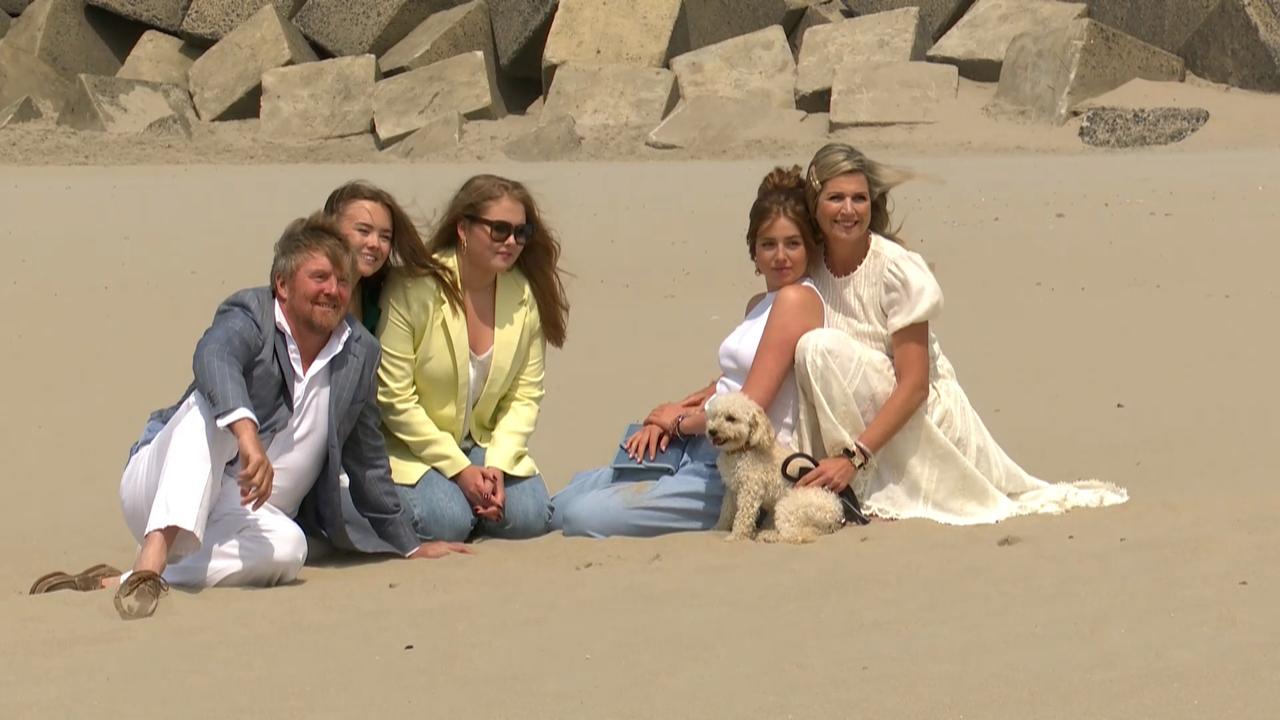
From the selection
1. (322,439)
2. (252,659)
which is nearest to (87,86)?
(322,439)

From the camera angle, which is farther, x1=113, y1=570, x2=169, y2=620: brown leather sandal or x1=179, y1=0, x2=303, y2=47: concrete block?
x1=179, y1=0, x2=303, y2=47: concrete block

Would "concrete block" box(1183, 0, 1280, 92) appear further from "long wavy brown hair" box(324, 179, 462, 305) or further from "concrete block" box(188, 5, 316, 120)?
"long wavy brown hair" box(324, 179, 462, 305)

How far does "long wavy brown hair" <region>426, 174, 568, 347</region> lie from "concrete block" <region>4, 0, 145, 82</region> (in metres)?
13.0

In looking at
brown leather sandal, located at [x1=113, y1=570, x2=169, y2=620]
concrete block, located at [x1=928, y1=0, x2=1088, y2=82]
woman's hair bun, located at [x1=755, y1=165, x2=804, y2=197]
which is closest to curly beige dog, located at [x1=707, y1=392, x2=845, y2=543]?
woman's hair bun, located at [x1=755, y1=165, x2=804, y2=197]

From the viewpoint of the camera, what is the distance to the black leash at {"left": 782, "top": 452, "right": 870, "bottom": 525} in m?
5.29

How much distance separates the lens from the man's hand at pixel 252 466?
15.4ft

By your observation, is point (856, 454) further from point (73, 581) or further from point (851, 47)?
point (851, 47)

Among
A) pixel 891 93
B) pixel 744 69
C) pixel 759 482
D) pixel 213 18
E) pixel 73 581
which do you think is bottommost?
pixel 73 581

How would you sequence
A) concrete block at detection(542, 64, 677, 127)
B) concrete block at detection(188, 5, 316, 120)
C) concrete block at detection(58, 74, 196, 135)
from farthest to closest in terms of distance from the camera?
concrete block at detection(188, 5, 316, 120), concrete block at detection(58, 74, 196, 135), concrete block at detection(542, 64, 677, 127)

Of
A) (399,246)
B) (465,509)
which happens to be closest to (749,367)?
(465,509)

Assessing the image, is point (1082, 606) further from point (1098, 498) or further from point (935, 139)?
point (935, 139)

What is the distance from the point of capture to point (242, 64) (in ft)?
55.3

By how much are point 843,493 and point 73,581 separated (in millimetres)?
2229

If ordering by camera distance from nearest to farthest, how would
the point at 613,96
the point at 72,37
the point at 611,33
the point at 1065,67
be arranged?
the point at 1065,67
the point at 613,96
the point at 611,33
the point at 72,37
